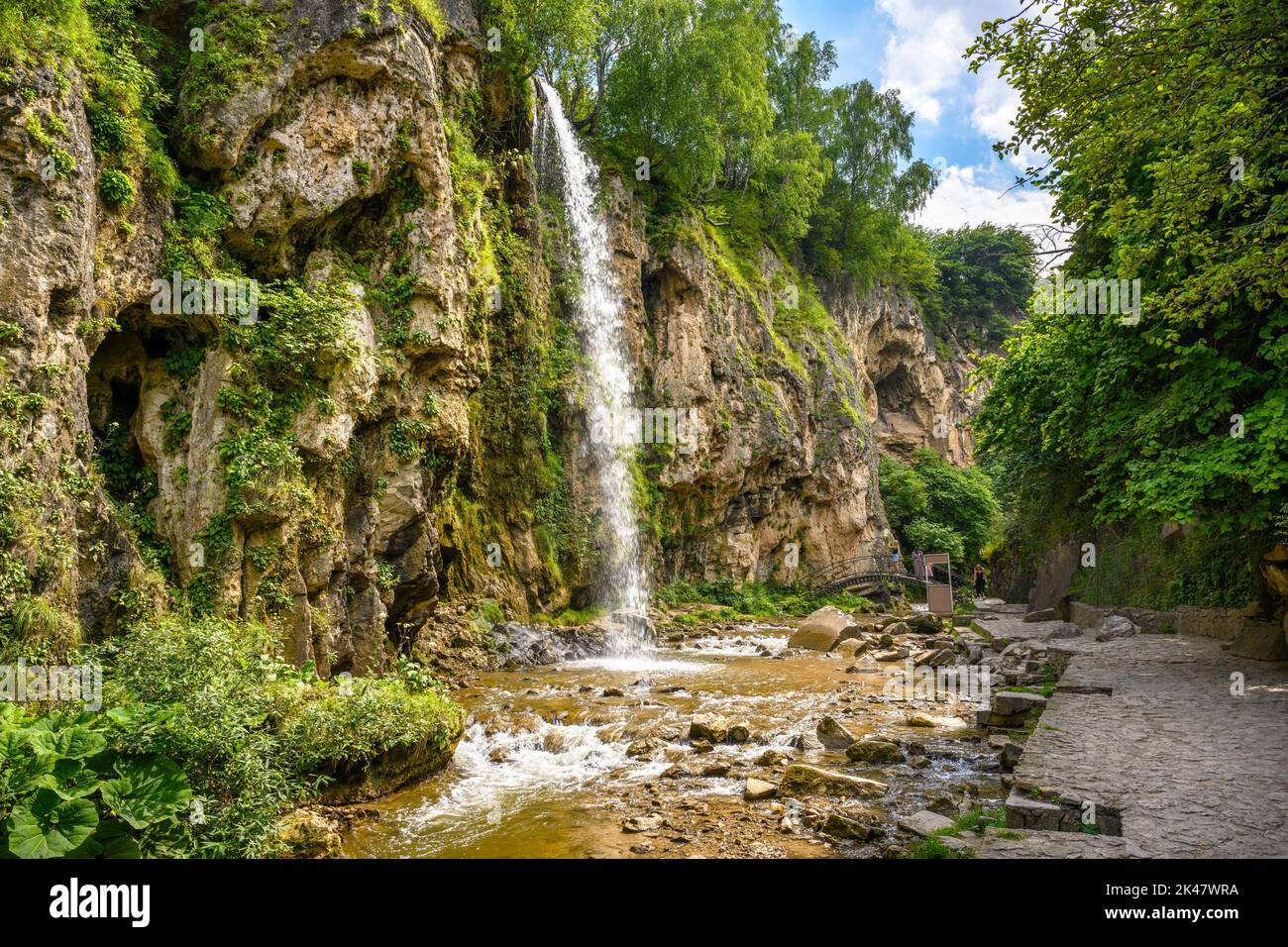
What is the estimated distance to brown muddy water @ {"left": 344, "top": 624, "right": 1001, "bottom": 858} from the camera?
6375 millimetres

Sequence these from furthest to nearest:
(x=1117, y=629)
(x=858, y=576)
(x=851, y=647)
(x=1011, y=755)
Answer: (x=858, y=576) < (x=851, y=647) < (x=1117, y=629) < (x=1011, y=755)

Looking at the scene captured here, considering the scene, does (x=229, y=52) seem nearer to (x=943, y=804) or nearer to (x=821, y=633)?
(x=943, y=804)

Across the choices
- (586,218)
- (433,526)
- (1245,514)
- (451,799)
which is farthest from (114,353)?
(586,218)

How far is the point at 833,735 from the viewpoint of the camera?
31.1 feet

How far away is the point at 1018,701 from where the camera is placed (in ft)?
31.4

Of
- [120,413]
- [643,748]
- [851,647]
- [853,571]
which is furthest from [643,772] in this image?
[853,571]

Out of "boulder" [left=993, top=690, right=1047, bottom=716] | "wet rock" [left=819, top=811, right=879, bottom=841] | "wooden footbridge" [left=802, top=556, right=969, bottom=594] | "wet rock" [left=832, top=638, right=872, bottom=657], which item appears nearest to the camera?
"wet rock" [left=819, top=811, right=879, bottom=841]

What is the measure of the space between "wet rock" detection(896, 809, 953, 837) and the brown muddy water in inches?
7.8

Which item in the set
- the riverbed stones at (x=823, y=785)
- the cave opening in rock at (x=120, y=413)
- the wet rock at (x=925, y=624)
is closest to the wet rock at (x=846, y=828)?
the riverbed stones at (x=823, y=785)

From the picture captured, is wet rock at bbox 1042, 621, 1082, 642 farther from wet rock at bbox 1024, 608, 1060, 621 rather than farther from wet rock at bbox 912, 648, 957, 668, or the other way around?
wet rock at bbox 1024, 608, 1060, 621

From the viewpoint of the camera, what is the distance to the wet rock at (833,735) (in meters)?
9.35

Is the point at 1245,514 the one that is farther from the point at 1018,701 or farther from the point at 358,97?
the point at 358,97

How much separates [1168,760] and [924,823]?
212 centimetres

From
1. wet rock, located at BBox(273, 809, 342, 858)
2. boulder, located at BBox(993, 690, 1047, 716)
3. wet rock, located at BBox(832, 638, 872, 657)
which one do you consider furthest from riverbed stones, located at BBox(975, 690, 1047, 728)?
wet rock, located at BBox(273, 809, 342, 858)
